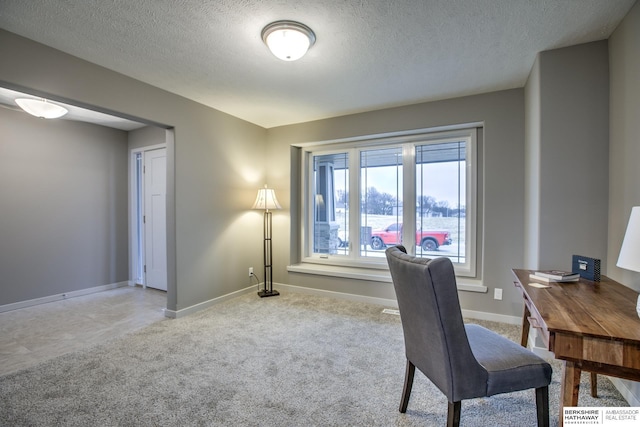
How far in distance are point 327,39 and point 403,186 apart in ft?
6.94

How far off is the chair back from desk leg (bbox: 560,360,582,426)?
0.28 m

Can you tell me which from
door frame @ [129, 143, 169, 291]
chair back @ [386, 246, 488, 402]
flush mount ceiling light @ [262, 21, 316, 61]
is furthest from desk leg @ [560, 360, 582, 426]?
door frame @ [129, 143, 169, 291]

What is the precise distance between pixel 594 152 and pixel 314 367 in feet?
8.55

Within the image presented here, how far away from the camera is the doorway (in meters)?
4.39

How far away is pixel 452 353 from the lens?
1324 mm

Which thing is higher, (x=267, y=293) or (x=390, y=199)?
(x=390, y=199)

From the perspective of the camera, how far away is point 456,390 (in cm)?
132

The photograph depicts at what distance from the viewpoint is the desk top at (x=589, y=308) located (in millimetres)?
1163

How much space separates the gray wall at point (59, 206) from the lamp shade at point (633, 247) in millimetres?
5544

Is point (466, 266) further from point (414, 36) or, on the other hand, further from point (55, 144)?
point (55, 144)

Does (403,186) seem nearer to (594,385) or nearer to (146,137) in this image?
(594,385)

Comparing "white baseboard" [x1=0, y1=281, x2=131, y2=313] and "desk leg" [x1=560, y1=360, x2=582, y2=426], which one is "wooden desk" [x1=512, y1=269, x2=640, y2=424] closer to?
"desk leg" [x1=560, y1=360, x2=582, y2=426]
